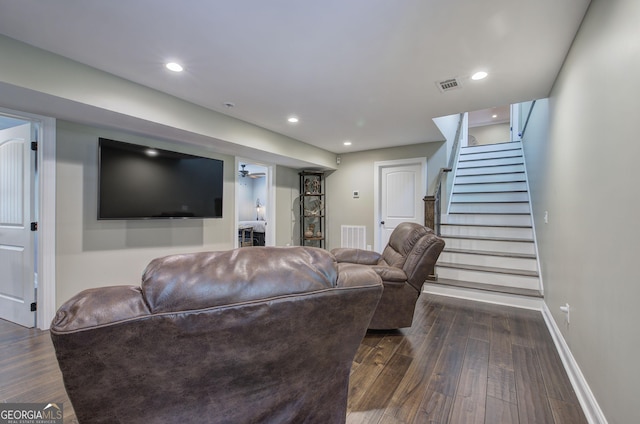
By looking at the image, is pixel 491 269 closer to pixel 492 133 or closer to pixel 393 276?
pixel 393 276

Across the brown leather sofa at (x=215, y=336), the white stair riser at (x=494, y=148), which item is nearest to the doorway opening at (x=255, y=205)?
the brown leather sofa at (x=215, y=336)

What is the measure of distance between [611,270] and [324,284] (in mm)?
1480

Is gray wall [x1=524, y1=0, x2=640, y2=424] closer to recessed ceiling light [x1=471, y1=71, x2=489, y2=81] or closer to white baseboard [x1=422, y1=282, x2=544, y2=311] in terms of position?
recessed ceiling light [x1=471, y1=71, x2=489, y2=81]

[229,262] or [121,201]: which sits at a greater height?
[121,201]

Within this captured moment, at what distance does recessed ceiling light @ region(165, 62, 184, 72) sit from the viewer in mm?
2324

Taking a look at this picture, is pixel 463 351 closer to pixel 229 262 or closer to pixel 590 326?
pixel 590 326

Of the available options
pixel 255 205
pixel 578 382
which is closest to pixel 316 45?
pixel 578 382

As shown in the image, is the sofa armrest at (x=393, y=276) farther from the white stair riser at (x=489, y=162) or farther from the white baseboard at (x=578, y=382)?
the white stair riser at (x=489, y=162)

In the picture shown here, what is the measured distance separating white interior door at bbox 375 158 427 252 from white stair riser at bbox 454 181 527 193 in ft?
3.39

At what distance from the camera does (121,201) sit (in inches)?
118

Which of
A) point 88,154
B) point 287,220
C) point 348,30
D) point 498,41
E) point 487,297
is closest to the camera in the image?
point 348,30

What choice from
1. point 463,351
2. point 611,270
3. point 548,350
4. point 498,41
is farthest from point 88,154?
point 548,350

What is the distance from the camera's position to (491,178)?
548 cm
